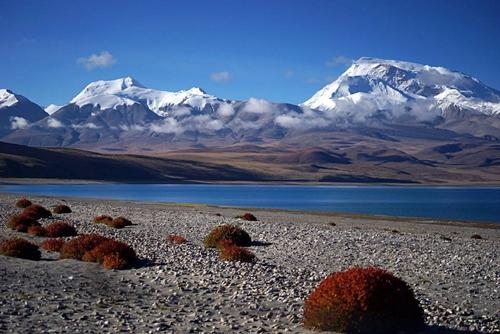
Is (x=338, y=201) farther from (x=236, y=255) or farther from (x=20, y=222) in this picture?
(x=236, y=255)

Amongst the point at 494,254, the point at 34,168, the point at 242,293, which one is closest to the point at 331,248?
the point at 494,254

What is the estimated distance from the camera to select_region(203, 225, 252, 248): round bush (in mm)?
29688

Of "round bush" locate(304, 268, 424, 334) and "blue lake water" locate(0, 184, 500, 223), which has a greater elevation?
"round bush" locate(304, 268, 424, 334)

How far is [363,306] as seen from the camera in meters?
12.0

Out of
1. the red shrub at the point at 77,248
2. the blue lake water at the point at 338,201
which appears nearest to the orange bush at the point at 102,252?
the red shrub at the point at 77,248

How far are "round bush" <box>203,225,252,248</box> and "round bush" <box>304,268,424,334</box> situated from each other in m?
17.1

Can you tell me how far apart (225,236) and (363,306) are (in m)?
18.5

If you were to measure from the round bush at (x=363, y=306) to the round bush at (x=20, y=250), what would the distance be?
13.1 meters

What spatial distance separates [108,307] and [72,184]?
155 meters

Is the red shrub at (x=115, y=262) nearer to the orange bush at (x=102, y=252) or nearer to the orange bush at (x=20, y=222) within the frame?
the orange bush at (x=102, y=252)

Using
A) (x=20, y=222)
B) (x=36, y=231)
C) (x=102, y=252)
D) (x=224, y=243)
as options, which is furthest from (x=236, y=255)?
(x=20, y=222)

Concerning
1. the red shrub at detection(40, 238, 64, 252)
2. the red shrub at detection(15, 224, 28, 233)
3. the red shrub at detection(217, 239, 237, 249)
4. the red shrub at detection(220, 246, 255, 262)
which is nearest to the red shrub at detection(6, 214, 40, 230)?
the red shrub at detection(15, 224, 28, 233)

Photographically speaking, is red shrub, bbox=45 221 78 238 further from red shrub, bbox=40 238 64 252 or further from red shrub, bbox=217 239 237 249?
red shrub, bbox=217 239 237 249

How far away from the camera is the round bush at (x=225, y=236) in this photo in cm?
2969
